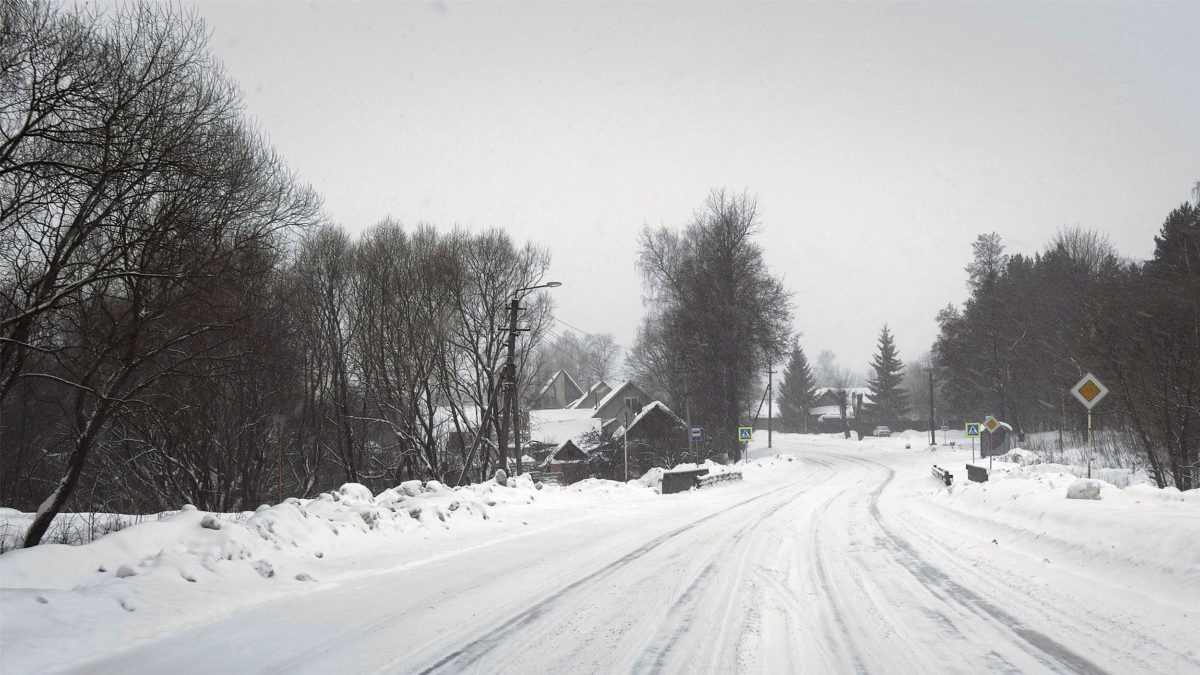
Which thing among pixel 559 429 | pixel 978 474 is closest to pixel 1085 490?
pixel 978 474

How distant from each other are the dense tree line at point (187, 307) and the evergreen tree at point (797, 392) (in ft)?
249

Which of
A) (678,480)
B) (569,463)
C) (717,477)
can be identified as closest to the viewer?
(678,480)

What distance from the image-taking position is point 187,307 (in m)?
13.9

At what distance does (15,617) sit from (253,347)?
39.1ft

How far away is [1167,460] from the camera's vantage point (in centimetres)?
2456

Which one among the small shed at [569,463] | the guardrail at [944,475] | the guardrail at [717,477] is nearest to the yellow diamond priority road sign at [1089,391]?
the guardrail at [944,475]

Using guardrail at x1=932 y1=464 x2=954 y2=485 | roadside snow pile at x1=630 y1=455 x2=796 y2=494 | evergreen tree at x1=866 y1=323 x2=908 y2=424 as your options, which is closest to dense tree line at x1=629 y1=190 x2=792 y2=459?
roadside snow pile at x1=630 y1=455 x2=796 y2=494

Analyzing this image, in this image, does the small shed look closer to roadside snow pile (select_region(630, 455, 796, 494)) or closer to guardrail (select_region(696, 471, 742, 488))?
roadside snow pile (select_region(630, 455, 796, 494))

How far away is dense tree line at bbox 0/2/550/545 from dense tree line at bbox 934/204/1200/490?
24120 mm

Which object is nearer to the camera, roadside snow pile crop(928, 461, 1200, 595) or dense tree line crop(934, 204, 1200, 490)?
roadside snow pile crop(928, 461, 1200, 595)

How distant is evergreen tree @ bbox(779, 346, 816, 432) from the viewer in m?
104

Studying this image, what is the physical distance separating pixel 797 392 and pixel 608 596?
103 meters

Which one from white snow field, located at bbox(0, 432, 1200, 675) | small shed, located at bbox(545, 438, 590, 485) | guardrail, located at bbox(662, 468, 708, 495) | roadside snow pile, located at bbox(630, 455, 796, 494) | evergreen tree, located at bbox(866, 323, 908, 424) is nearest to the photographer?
white snow field, located at bbox(0, 432, 1200, 675)

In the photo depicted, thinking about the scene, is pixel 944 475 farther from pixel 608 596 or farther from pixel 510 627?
pixel 510 627
